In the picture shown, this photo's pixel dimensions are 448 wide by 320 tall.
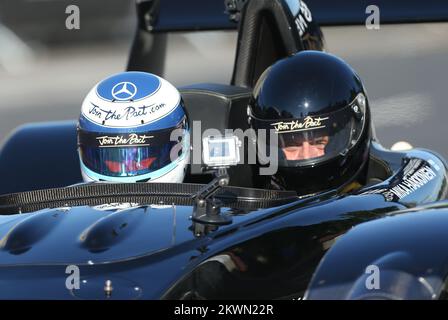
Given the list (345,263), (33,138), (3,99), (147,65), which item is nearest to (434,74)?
(147,65)

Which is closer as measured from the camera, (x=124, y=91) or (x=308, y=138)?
(x=308, y=138)

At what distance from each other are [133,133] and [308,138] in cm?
65

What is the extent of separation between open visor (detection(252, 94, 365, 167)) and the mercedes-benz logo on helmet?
1.72 feet

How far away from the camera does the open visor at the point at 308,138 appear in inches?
151

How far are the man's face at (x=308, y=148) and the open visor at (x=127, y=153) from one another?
442 millimetres

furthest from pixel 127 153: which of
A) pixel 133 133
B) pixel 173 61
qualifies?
pixel 173 61

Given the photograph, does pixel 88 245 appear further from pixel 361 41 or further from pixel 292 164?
pixel 361 41

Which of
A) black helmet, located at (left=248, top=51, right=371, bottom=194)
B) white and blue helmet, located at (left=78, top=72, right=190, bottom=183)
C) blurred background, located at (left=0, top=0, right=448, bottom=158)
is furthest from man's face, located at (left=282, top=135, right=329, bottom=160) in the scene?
blurred background, located at (left=0, top=0, right=448, bottom=158)

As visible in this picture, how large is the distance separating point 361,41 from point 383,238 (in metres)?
7.35

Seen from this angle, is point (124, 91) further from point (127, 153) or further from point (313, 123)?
point (313, 123)

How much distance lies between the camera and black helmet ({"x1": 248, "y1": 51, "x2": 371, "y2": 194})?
384 cm

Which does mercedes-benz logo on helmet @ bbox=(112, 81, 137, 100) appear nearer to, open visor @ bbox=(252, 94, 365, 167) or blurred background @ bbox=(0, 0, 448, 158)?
open visor @ bbox=(252, 94, 365, 167)

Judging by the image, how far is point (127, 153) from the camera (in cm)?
377

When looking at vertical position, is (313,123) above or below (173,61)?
above
